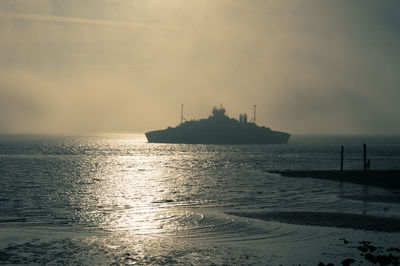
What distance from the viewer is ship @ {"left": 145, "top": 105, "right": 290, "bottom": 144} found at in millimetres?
188125

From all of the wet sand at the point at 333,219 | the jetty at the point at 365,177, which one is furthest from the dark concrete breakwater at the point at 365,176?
the wet sand at the point at 333,219

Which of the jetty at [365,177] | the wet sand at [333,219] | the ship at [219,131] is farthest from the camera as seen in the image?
the ship at [219,131]

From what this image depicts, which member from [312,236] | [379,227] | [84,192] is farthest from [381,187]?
[84,192]

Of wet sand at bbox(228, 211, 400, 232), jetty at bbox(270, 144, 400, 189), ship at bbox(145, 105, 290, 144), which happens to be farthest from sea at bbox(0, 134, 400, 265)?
ship at bbox(145, 105, 290, 144)

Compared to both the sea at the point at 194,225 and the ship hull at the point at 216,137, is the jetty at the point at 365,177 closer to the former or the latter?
the sea at the point at 194,225

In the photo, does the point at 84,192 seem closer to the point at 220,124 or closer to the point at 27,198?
the point at 27,198

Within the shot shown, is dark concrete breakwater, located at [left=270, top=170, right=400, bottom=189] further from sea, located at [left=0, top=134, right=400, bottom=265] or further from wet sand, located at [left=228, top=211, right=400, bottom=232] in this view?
wet sand, located at [left=228, top=211, right=400, bottom=232]

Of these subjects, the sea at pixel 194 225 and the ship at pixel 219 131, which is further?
the ship at pixel 219 131

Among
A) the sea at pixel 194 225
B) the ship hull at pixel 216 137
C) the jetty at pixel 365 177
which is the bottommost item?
the sea at pixel 194 225

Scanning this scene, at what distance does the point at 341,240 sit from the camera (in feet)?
52.5

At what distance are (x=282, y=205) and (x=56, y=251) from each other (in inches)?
635

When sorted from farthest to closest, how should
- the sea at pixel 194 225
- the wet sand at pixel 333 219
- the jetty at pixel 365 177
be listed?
the jetty at pixel 365 177, the wet sand at pixel 333 219, the sea at pixel 194 225

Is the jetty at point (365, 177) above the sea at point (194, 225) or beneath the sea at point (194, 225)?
above

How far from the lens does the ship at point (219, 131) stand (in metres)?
188
